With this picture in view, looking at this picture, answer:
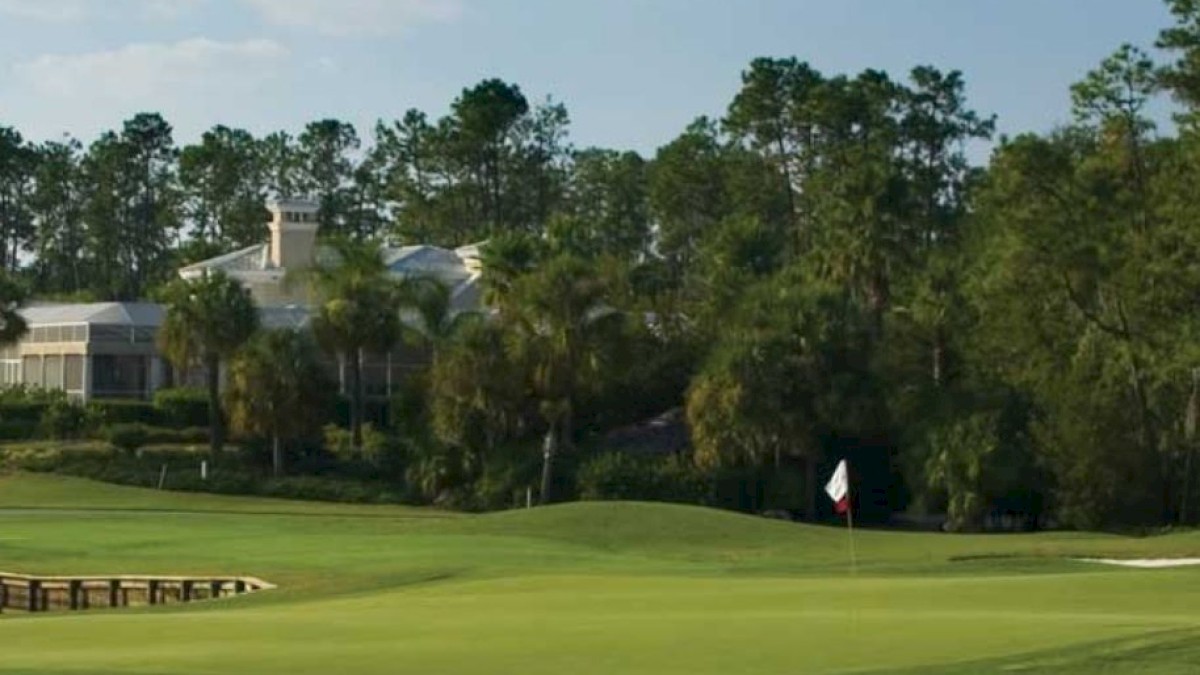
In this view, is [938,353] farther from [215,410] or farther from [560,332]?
[215,410]

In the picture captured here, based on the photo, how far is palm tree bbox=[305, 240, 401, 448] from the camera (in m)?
76.8

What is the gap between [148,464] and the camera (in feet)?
245

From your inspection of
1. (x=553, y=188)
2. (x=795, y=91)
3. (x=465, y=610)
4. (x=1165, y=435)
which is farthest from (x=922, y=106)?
(x=465, y=610)

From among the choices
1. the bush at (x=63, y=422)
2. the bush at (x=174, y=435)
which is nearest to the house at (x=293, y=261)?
the bush at (x=63, y=422)

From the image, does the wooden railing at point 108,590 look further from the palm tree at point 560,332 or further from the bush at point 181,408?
the bush at point 181,408

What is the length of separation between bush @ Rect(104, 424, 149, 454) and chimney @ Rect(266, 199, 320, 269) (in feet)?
72.2

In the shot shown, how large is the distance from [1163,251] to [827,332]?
12.0m

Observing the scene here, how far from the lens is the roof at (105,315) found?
8762 cm

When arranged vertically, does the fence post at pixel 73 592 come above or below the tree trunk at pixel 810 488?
below

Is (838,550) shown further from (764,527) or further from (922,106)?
(922,106)

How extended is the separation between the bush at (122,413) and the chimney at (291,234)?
18846 millimetres

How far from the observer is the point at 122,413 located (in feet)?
264

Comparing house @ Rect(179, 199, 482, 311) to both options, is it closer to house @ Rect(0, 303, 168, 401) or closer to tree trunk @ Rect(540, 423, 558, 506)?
house @ Rect(0, 303, 168, 401)

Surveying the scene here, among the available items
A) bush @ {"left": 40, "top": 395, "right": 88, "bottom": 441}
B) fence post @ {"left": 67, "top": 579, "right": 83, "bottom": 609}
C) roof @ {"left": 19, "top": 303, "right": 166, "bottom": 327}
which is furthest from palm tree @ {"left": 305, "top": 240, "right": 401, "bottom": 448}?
fence post @ {"left": 67, "top": 579, "right": 83, "bottom": 609}
